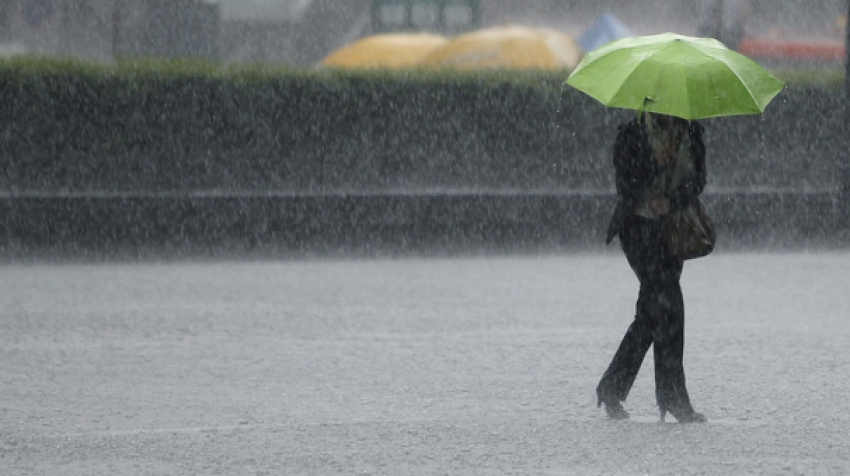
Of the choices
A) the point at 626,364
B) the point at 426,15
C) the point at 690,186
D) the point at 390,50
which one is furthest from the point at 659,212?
the point at 426,15

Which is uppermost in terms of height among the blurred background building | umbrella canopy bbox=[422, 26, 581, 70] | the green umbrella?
the green umbrella

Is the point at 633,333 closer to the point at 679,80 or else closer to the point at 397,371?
the point at 679,80

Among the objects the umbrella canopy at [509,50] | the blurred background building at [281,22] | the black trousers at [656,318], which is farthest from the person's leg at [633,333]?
the blurred background building at [281,22]

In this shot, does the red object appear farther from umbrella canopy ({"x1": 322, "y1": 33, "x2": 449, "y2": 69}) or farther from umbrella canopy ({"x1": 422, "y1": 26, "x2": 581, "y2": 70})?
umbrella canopy ({"x1": 422, "y1": 26, "x2": 581, "y2": 70})

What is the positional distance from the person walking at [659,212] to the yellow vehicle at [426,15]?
22250mm

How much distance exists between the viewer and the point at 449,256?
13.8m

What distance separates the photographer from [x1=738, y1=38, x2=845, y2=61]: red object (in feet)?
92.8

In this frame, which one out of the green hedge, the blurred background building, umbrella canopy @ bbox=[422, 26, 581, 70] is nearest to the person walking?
the green hedge

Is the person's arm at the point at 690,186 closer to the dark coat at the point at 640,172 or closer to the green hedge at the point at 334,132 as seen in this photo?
the dark coat at the point at 640,172

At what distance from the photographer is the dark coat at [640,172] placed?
6234 millimetres

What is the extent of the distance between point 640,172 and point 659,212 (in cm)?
18

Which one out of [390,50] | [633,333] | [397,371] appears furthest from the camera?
[390,50]

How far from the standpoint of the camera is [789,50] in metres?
28.6

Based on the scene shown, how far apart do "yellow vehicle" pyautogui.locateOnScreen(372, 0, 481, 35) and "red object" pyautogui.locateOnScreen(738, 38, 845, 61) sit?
503 centimetres
